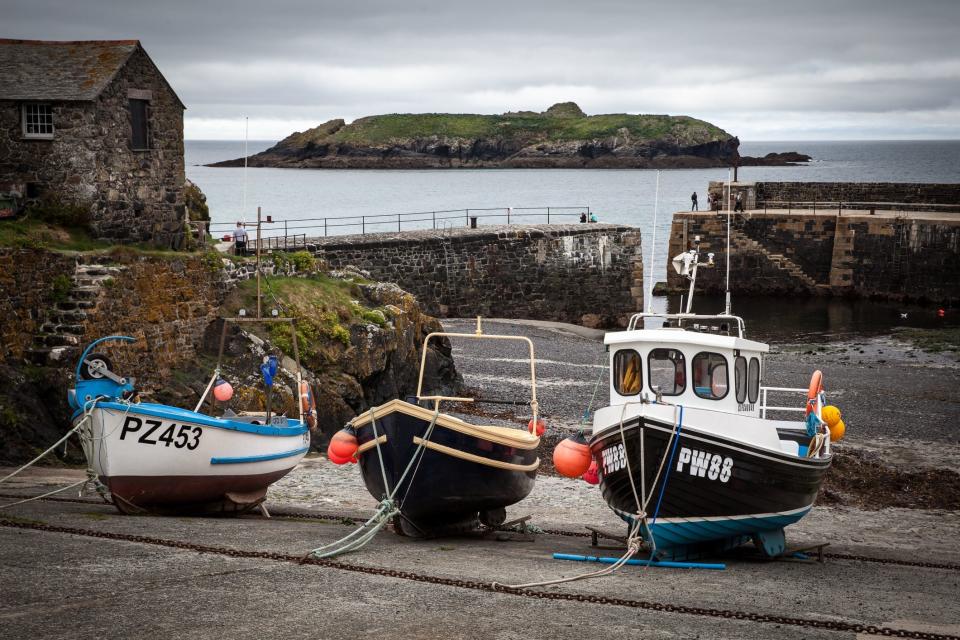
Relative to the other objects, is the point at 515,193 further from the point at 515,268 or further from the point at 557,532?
the point at 557,532

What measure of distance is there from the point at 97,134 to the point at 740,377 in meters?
11.7

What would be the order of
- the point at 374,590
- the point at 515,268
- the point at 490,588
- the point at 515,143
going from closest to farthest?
1. the point at 374,590
2. the point at 490,588
3. the point at 515,268
4. the point at 515,143

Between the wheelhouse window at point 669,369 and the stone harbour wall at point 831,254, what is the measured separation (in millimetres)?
34940

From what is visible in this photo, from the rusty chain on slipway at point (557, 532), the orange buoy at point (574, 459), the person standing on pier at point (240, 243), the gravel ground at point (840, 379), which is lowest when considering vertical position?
the gravel ground at point (840, 379)

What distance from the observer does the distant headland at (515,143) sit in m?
156

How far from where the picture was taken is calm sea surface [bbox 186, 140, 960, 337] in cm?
5824

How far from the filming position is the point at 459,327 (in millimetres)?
33375

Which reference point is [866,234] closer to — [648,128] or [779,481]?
[779,481]

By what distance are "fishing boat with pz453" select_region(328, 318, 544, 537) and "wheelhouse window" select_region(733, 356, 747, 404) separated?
7.94 feet

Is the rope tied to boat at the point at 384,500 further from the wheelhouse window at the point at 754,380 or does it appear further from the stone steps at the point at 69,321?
the stone steps at the point at 69,321

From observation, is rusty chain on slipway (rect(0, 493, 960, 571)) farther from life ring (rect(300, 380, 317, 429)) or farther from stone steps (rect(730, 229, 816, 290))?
stone steps (rect(730, 229, 816, 290))

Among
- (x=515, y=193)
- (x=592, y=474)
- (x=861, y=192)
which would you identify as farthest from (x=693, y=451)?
(x=515, y=193)

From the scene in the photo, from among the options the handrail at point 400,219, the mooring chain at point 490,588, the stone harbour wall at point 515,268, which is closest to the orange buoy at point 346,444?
the mooring chain at point 490,588

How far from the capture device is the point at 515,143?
162 m
